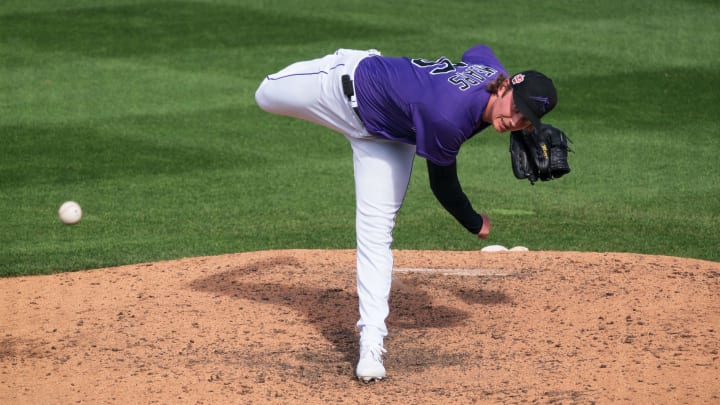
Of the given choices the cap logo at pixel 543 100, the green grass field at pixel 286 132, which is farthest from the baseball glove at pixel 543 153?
the green grass field at pixel 286 132

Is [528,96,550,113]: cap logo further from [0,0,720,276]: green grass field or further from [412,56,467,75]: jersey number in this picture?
[0,0,720,276]: green grass field

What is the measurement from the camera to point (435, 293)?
7.35 meters

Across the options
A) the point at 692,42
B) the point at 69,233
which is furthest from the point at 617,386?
the point at 692,42

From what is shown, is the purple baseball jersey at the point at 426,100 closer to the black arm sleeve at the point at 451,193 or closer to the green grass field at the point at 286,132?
the black arm sleeve at the point at 451,193

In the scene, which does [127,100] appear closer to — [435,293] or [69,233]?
[69,233]

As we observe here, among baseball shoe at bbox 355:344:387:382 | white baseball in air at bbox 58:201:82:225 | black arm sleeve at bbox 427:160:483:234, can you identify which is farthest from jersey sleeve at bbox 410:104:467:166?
white baseball in air at bbox 58:201:82:225

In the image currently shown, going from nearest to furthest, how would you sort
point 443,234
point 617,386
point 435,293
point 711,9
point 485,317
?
Answer: point 617,386 → point 485,317 → point 435,293 → point 443,234 → point 711,9

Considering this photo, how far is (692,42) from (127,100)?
25.3ft

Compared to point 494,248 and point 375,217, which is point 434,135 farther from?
point 494,248

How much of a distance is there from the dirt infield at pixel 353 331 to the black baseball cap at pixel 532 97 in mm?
1366

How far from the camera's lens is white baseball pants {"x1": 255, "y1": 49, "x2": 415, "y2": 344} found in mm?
5816

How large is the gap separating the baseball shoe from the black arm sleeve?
800 mm

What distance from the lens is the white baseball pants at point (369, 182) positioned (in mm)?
5816

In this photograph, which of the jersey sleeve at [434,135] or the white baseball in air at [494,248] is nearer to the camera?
the jersey sleeve at [434,135]
